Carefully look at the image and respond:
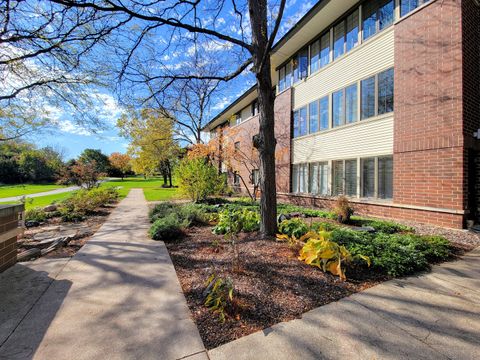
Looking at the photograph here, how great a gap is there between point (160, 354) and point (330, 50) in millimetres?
12783

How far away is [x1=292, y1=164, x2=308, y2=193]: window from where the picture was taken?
41.7ft

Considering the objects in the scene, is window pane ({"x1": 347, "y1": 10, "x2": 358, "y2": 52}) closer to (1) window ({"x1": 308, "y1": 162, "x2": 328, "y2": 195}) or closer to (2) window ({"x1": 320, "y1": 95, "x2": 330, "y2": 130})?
(2) window ({"x1": 320, "y1": 95, "x2": 330, "y2": 130})

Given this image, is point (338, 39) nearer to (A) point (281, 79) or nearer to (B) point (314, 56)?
(B) point (314, 56)

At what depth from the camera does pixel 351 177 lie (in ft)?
32.6

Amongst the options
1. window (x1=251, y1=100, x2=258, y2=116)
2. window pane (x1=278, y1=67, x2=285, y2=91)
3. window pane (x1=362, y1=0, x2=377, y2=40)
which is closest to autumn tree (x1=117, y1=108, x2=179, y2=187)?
window (x1=251, y1=100, x2=258, y2=116)

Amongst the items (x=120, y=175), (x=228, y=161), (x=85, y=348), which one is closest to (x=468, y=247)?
(x=85, y=348)

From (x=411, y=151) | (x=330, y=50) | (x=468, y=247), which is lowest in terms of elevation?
(x=468, y=247)

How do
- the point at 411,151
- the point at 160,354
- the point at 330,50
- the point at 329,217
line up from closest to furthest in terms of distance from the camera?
the point at 160,354
the point at 411,151
the point at 329,217
the point at 330,50

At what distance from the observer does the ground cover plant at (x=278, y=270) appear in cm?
261

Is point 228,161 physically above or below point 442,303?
above

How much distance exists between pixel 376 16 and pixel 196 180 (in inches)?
400

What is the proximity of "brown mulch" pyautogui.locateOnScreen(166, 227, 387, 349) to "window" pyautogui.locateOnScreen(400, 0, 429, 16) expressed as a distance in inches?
357

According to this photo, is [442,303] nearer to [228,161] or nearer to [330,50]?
[330,50]

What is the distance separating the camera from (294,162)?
13.4 m
